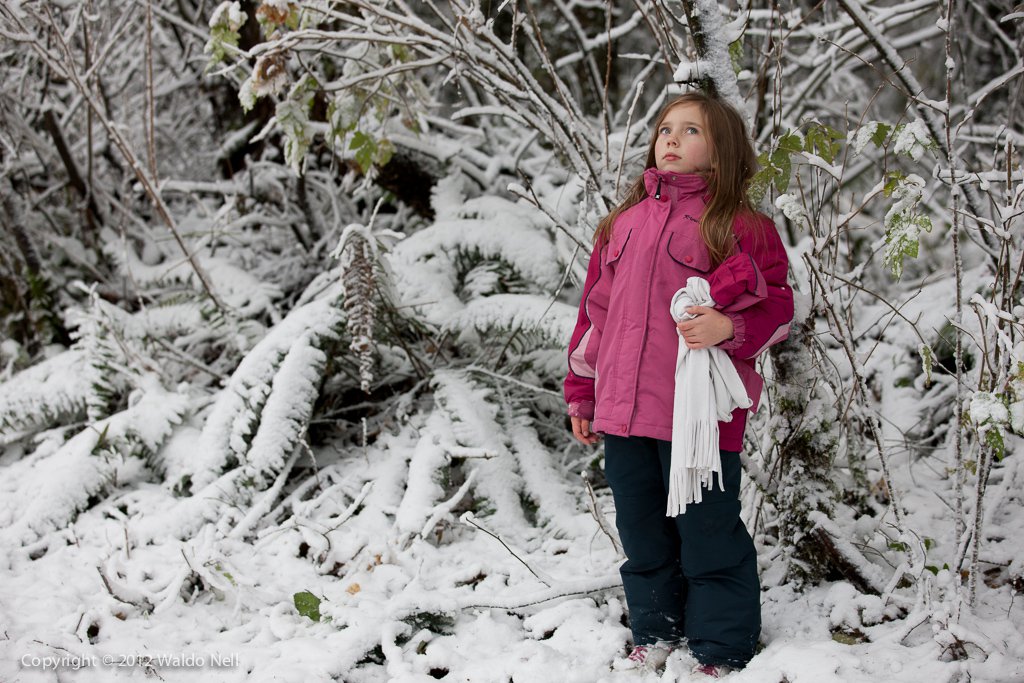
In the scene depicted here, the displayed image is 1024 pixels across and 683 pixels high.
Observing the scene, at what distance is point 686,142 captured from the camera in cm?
174

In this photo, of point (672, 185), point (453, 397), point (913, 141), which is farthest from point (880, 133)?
point (453, 397)

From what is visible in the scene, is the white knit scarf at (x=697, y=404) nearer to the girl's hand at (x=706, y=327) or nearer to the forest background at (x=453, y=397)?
the girl's hand at (x=706, y=327)

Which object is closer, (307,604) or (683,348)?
(683,348)

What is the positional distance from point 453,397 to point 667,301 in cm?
123

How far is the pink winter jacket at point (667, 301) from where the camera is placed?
163 cm

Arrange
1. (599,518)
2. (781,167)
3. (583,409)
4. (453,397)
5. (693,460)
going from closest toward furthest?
1. (693,460)
2. (781,167)
3. (583,409)
4. (599,518)
5. (453,397)

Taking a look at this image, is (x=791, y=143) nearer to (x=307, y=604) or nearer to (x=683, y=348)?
(x=683, y=348)

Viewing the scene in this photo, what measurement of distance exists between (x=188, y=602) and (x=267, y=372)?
84 centimetres

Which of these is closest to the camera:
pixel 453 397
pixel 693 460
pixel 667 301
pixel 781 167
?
pixel 693 460

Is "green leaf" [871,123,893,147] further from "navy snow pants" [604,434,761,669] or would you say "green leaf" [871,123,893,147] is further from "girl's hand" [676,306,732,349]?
"navy snow pants" [604,434,761,669]

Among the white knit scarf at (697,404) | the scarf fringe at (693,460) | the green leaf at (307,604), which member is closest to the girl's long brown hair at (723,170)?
the white knit scarf at (697,404)

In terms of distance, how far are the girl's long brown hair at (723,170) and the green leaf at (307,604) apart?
146 centimetres

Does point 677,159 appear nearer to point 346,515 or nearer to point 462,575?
point 462,575

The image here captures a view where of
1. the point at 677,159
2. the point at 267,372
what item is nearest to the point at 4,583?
the point at 267,372
